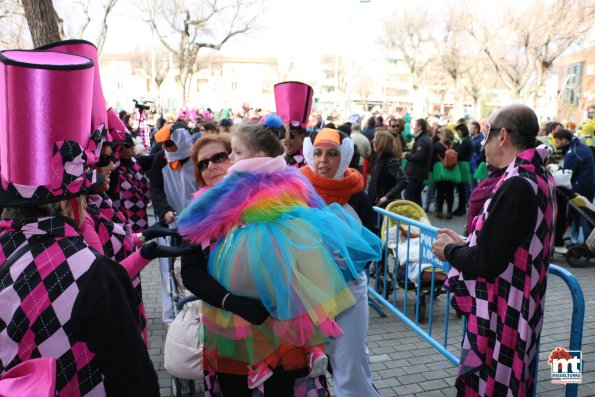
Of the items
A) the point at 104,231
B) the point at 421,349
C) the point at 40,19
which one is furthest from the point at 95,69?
the point at 40,19

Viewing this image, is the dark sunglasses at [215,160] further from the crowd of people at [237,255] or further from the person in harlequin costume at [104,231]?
the person in harlequin costume at [104,231]

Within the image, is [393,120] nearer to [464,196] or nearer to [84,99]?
[464,196]

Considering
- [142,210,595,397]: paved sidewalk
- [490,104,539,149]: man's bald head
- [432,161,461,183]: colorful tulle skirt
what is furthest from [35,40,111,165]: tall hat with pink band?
[432,161,461,183]: colorful tulle skirt

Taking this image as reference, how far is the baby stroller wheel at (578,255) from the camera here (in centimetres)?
748

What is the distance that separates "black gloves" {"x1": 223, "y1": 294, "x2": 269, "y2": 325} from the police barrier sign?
6.27 feet

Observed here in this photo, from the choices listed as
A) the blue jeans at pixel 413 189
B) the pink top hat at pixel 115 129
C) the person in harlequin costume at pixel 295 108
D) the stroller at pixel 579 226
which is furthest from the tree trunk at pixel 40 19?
the stroller at pixel 579 226

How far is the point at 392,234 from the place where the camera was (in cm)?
559

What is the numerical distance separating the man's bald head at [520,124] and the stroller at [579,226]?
5.40m

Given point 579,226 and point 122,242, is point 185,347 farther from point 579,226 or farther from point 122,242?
point 579,226

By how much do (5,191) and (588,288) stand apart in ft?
23.1

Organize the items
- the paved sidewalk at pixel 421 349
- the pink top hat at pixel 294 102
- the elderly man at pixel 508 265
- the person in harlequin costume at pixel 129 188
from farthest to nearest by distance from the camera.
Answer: the pink top hat at pixel 294 102 < the person in harlequin costume at pixel 129 188 < the paved sidewalk at pixel 421 349 < the elderly man at pixel 508 265

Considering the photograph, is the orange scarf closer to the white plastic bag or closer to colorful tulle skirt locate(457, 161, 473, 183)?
the white plastic bag

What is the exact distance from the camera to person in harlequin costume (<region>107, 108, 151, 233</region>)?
4.56 m

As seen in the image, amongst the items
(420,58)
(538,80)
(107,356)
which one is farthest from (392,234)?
(420,58)
